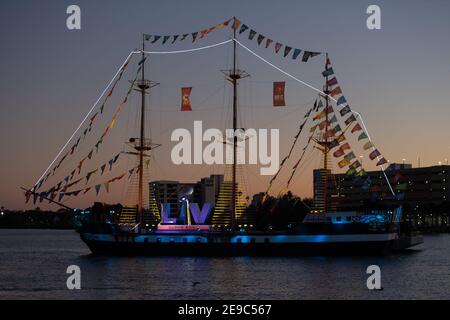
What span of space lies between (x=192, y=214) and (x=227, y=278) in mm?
26191

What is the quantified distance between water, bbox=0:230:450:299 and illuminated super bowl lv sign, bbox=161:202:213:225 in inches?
251

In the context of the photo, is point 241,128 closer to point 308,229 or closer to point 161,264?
point 308,229

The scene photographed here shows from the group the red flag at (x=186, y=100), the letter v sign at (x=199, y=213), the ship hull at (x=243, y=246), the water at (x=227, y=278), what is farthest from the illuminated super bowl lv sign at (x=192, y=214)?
the red flag at (x=186, y=100)

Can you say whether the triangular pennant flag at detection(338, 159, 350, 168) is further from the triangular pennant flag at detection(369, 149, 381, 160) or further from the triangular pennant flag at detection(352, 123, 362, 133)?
the triangular pennant flag at detection(352, 123, 362, 133)

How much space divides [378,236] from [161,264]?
2572 centimetres

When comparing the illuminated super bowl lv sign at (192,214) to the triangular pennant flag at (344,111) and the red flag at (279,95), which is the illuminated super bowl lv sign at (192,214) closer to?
the red flag at (279,95)

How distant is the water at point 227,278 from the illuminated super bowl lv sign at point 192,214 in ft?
20.9

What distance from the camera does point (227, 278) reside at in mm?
68062

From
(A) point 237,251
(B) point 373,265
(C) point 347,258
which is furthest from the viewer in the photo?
(A) point 237,251

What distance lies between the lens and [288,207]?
197750 mm

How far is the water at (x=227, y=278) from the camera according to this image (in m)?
58.0

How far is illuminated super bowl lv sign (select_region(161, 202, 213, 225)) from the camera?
306ft

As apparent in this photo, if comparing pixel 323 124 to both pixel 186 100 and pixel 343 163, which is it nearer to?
pixel 343 163
